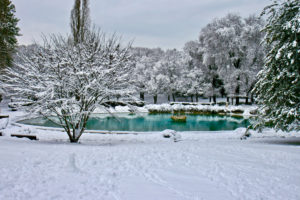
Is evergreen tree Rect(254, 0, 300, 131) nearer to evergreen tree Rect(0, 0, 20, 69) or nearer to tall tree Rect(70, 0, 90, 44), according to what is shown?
tall tree Rect(70, 0, 90, 44)

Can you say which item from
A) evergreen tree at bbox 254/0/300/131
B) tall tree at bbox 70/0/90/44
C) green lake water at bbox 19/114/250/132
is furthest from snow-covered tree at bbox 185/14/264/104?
tall tree at bbox 70/0/90/44

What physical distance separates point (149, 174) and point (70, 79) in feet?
18.9

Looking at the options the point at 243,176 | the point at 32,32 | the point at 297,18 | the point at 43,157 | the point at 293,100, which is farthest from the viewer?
the point at 32,32

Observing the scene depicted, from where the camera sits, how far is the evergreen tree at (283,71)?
8.16 metres

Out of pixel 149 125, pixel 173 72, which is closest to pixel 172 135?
pixel 149 125

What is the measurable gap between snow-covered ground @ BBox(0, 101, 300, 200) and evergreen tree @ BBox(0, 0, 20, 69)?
18.3 meters

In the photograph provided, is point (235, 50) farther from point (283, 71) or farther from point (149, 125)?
point (283, 71)

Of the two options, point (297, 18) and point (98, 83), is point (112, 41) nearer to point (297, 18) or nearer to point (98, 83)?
point (98, 83)

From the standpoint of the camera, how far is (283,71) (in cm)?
840

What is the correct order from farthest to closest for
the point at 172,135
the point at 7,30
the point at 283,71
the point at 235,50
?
the point at 235,50 < the point at 7,30 < the point at 172,135 < the point at 283,71

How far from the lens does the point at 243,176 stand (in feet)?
16.1

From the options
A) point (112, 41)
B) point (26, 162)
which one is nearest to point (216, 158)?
point (26, 162)

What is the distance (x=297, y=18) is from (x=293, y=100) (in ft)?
10.5

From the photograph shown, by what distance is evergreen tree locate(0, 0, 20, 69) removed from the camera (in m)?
20.7
